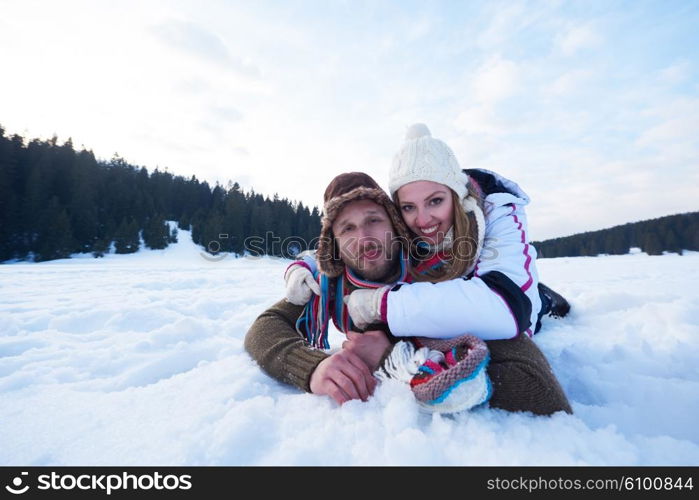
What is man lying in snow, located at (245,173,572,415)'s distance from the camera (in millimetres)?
1312

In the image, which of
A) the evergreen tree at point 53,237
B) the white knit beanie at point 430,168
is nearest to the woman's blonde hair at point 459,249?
the white knit beanie at point 430,168

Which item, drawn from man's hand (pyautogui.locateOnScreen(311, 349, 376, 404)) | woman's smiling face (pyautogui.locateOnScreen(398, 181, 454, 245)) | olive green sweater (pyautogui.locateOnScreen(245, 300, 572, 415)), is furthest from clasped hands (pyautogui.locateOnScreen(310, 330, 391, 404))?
woman's smiling face (pyautogui.locateOnScreen(398, 181, 454, 245))

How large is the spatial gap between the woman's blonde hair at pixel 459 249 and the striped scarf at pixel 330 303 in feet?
0.17

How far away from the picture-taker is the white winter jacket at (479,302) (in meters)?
1.53

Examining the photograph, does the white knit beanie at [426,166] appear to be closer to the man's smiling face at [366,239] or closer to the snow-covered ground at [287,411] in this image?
the man's smiling face at [366,239]

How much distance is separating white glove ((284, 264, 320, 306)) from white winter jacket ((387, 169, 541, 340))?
2.32 feet

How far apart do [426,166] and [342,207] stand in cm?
72

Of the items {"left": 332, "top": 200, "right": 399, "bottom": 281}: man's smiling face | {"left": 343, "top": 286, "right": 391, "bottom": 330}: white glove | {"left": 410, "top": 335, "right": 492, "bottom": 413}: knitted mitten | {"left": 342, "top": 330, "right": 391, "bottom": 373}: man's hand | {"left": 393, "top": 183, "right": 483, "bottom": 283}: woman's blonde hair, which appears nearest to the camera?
{"left": 410, "top": 335, "right": 492, "bottom": 413}: knitted mitten

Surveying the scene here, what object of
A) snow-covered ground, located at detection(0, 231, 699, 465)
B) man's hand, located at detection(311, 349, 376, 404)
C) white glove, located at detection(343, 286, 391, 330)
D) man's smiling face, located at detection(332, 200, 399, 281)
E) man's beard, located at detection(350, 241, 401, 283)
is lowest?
snow-covered ground, located at detection(0, 231, 699, 465)

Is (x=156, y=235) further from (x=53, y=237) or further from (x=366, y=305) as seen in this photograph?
(x=366, y=305)

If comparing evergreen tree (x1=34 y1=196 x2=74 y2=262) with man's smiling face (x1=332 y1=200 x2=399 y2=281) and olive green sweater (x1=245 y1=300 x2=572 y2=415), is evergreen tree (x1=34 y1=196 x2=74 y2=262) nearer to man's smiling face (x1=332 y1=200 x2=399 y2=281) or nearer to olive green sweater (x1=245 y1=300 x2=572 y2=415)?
olive green sweater (x1=245 y1=300 x2=572 y2=415)

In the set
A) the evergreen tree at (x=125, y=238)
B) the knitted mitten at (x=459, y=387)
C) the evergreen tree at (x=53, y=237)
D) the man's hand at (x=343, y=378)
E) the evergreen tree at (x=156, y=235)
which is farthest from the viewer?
the evergreen tree at (x=156, y=235)

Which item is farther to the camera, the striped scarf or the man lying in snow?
the striped scarf
